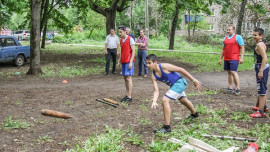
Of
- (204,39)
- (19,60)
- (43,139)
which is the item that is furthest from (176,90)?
(204,39)

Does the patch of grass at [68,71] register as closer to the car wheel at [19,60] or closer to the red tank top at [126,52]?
the car wheel at [19,60]

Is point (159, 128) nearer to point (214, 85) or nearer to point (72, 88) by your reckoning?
point (72, 88)

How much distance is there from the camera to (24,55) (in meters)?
16.2

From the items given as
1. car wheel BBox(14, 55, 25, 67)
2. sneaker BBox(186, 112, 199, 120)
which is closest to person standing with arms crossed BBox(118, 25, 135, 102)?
sneaker BBox(186, 112, 199, 120)

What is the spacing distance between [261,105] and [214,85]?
437 cm

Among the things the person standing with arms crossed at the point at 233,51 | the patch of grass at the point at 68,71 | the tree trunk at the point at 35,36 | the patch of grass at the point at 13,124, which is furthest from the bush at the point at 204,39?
the patch of grass at the point at 13,124

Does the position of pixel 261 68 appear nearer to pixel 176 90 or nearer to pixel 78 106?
pixel 176 90

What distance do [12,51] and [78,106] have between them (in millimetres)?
9345

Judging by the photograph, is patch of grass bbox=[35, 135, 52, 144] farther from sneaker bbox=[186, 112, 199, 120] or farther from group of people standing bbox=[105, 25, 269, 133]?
sneaker bbox=[186, 112, 199, 120]

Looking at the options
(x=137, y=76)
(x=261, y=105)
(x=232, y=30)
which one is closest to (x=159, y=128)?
(x=261, y=105)

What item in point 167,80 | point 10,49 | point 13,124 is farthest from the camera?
point 10,49

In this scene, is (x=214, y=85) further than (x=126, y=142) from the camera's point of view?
Yes

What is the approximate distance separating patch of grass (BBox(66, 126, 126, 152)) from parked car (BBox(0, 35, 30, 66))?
11.4m

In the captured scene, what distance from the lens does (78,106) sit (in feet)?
24.8
